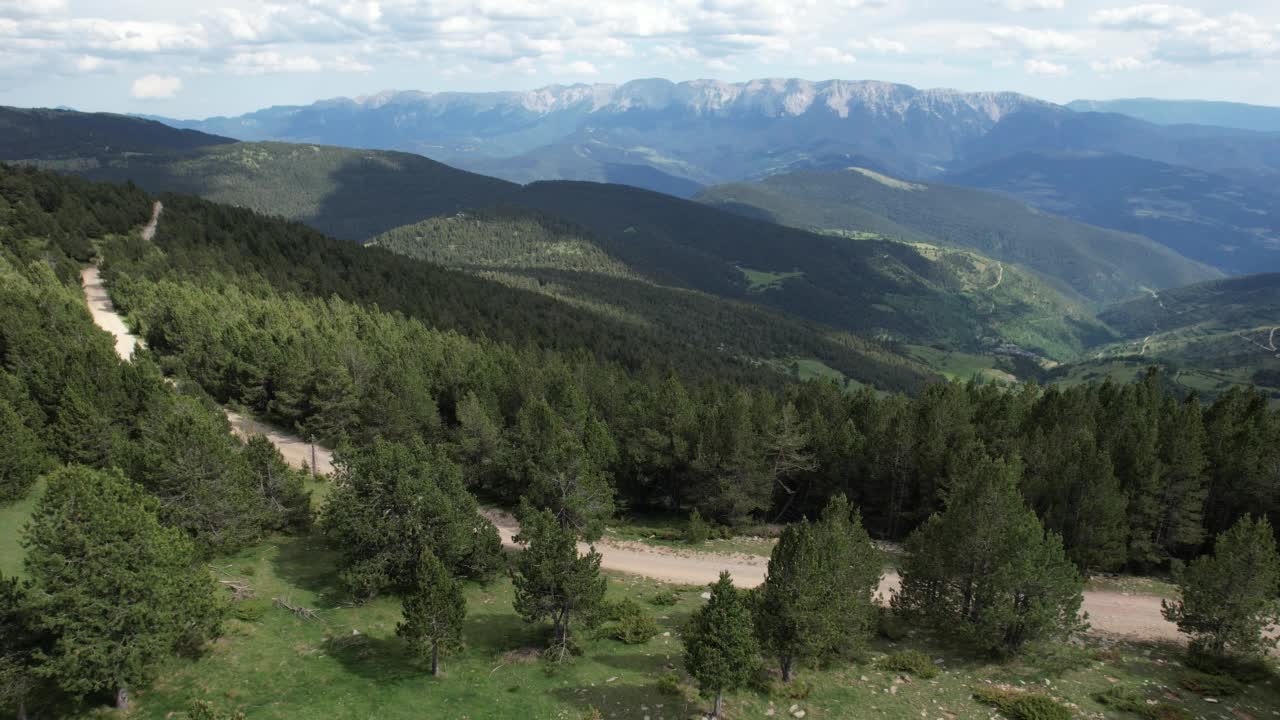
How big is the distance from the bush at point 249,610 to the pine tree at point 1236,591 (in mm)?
47878

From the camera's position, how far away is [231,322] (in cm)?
7981

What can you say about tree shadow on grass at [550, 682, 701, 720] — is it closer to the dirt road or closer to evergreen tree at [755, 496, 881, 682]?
evergreen tree at [755, 496, 881, 682]

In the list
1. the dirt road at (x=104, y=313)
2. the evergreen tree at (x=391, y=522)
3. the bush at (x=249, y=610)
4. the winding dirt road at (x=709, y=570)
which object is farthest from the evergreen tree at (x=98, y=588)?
the dirt road at (x=104, y=313)

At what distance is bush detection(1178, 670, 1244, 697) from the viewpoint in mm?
33531

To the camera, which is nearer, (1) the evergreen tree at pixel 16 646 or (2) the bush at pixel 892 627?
(1) the evergreen tree at pixel 16 646

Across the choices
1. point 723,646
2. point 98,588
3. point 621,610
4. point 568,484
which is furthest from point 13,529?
point 723,646

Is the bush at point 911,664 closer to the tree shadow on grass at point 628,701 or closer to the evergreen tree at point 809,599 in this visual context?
the evergreen tree at point 809,599

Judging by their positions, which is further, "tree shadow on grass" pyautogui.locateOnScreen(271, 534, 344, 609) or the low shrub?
"tree shadow on grass" pyautogui.locateOnScreen(271, 534, 344, 609)

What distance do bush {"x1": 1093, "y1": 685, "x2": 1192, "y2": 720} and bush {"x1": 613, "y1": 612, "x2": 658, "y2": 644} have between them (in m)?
21.5

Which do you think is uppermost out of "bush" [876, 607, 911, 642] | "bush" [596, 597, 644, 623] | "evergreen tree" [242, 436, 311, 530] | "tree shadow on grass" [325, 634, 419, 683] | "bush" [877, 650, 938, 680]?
"evergreen tree" [242, 436, 311, 530]

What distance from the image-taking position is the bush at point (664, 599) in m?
43.2

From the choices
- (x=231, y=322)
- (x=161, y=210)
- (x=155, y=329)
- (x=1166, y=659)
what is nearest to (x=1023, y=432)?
(x=1166, y=659)

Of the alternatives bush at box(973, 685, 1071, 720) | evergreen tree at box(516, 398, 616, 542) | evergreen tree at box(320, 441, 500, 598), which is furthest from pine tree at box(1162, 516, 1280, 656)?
evergreen tree at box(320, 441, 500, 598)

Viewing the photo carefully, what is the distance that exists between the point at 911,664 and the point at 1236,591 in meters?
16.5
